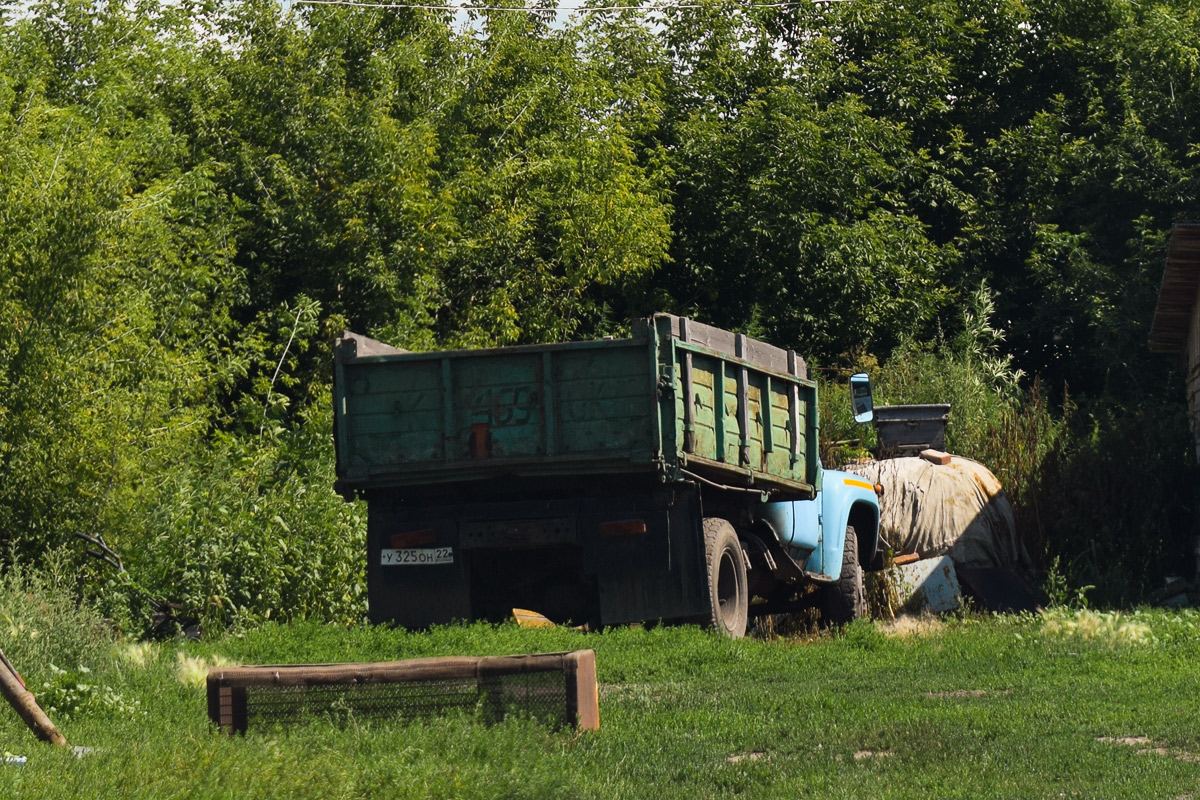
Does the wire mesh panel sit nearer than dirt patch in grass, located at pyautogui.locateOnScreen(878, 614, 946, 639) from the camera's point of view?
Yes

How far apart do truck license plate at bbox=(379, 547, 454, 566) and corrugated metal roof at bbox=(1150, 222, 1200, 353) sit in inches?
409

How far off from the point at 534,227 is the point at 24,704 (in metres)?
18.7

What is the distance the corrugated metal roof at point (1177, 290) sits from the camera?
61.5 ft

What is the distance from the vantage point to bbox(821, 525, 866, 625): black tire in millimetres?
15336

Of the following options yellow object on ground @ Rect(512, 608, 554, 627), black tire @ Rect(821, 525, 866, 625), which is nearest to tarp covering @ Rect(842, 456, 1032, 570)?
black tire @ Rect(821, 525, 866, 625)

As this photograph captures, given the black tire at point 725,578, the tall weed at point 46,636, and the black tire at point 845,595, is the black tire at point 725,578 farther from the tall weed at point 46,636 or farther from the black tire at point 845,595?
the tall weed at point 46,636

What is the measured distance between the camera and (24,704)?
664 cm

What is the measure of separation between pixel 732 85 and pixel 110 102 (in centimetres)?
1480

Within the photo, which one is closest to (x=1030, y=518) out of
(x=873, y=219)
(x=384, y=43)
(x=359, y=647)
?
(x=873, y=219)

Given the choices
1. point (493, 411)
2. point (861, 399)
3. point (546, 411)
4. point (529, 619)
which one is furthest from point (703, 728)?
point (861, 399)

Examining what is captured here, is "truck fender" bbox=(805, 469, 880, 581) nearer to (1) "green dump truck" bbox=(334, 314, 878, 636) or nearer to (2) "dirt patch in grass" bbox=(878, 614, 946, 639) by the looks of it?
(2) "dirt patch in grass" bbox=(878, 614, 946, 639)

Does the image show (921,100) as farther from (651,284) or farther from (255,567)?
(255,567)

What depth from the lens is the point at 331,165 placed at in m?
22.4

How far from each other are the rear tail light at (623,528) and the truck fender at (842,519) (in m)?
3.29
